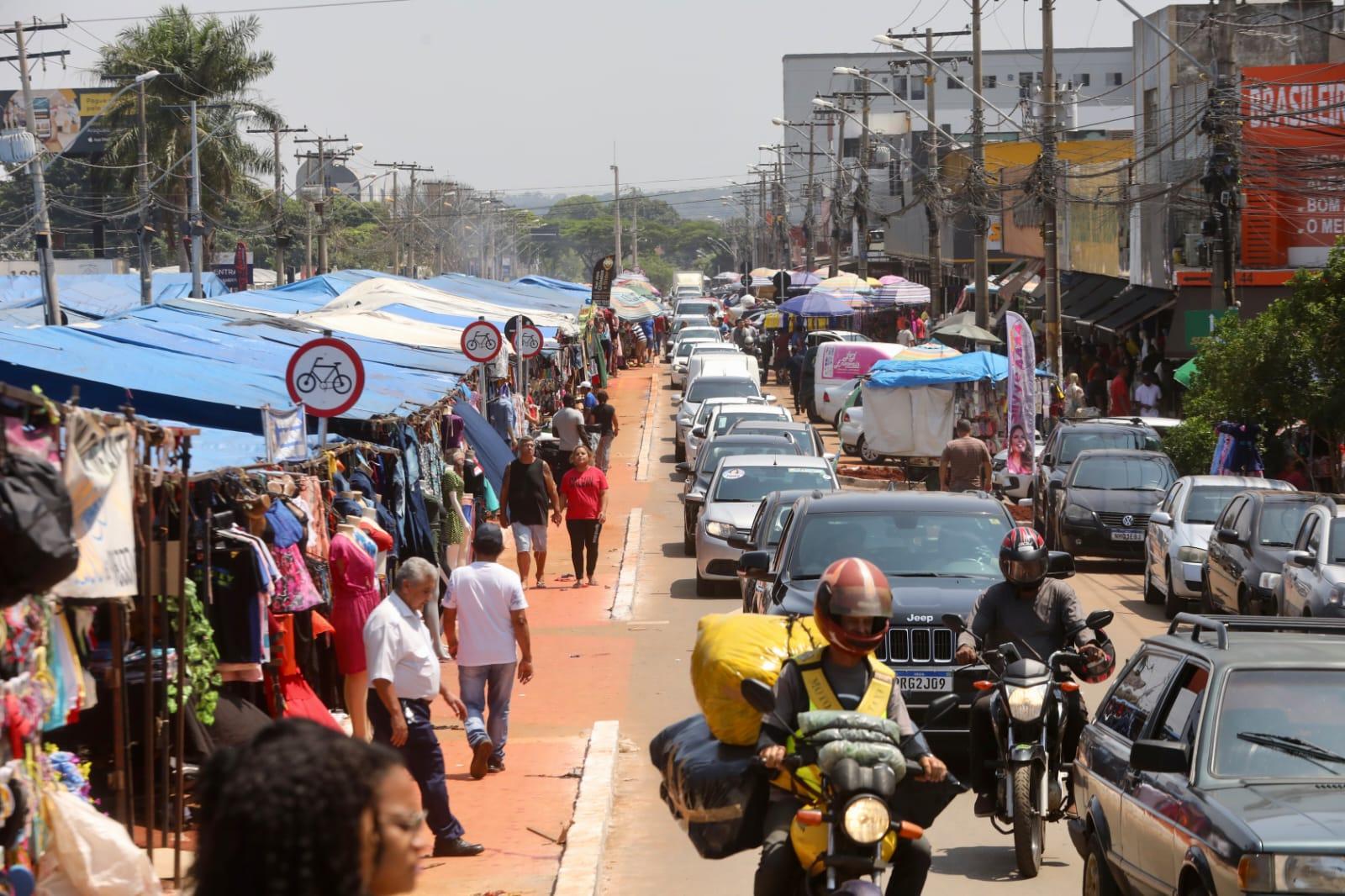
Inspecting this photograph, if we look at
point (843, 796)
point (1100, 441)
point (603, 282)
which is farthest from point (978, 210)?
point (843, 796)

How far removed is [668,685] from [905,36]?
3104 centimetres

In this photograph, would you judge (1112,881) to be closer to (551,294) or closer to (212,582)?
(212,582)

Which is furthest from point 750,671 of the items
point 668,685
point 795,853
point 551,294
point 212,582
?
point 551,294

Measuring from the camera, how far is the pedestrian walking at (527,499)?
1939 centimetres

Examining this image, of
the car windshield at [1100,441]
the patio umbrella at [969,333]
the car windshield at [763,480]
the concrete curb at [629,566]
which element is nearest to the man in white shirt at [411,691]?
the concrete curb at [629,566]

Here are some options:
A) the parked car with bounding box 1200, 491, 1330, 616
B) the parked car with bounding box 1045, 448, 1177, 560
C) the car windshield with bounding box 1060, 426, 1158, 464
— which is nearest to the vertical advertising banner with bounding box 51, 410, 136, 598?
the parked car with bounding box 1200, 491, 1330, 616

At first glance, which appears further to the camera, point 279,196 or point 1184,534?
point 279,196

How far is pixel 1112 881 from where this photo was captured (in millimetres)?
7570

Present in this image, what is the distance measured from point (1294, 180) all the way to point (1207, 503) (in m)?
15.5

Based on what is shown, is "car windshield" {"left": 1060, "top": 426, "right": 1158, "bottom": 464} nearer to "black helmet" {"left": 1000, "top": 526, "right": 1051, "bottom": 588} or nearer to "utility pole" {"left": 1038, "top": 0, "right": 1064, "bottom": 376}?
"utility pole" {"left": 1038, "top": 0, "right": 1064, "bottom": 376}

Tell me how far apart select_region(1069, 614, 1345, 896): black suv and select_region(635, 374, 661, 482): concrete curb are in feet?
87.2

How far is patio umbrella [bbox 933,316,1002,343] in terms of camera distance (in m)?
37.7

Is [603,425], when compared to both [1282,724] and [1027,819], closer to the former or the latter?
[1027,819]

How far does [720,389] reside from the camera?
39.3m
